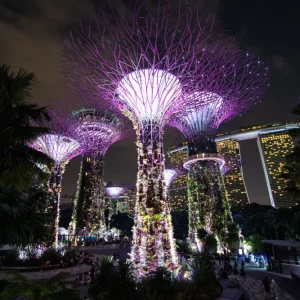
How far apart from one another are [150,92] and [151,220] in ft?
22.4

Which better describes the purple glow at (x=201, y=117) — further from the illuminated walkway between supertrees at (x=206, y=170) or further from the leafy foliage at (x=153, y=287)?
the leafy foliage at (x=153, y=287)

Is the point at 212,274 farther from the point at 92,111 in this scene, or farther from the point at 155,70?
the point at 92,111

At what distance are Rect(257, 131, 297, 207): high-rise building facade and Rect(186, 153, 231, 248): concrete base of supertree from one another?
71452mm

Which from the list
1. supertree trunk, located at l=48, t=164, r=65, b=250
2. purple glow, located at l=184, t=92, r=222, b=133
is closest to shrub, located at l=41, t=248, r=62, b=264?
supertree trunk, located at l=48, t=164, r=65, b=250

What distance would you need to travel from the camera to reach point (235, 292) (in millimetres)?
10750

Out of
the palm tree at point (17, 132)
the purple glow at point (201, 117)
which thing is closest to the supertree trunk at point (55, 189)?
the purple glow at point (201, 117)

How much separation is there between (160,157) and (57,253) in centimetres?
1289

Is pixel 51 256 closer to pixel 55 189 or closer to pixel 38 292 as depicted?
pixel 55 189

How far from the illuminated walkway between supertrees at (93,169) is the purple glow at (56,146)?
7.08 metres

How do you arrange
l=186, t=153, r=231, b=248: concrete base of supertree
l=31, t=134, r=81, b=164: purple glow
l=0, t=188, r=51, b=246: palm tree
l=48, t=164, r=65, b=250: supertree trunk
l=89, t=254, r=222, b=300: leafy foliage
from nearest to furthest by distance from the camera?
1. l=0, t=188, r=51, b=246: palm tree
2. l=89, t=254, r=222, b=300: leafy foliage
3. l=48, t=164, r=65, b=250: supertree trunk
4. l=186, t=153, r=231, b=248: concrete base of supertree
5. l=31, t=134, r=81, b=164: purple glow

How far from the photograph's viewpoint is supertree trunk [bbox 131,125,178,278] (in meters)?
11.3

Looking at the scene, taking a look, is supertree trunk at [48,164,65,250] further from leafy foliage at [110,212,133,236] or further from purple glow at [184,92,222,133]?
leafy foliage at [110,212,133,236]

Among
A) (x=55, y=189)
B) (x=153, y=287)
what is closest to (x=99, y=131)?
(x=55, y=189)

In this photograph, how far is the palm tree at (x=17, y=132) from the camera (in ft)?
18.9
